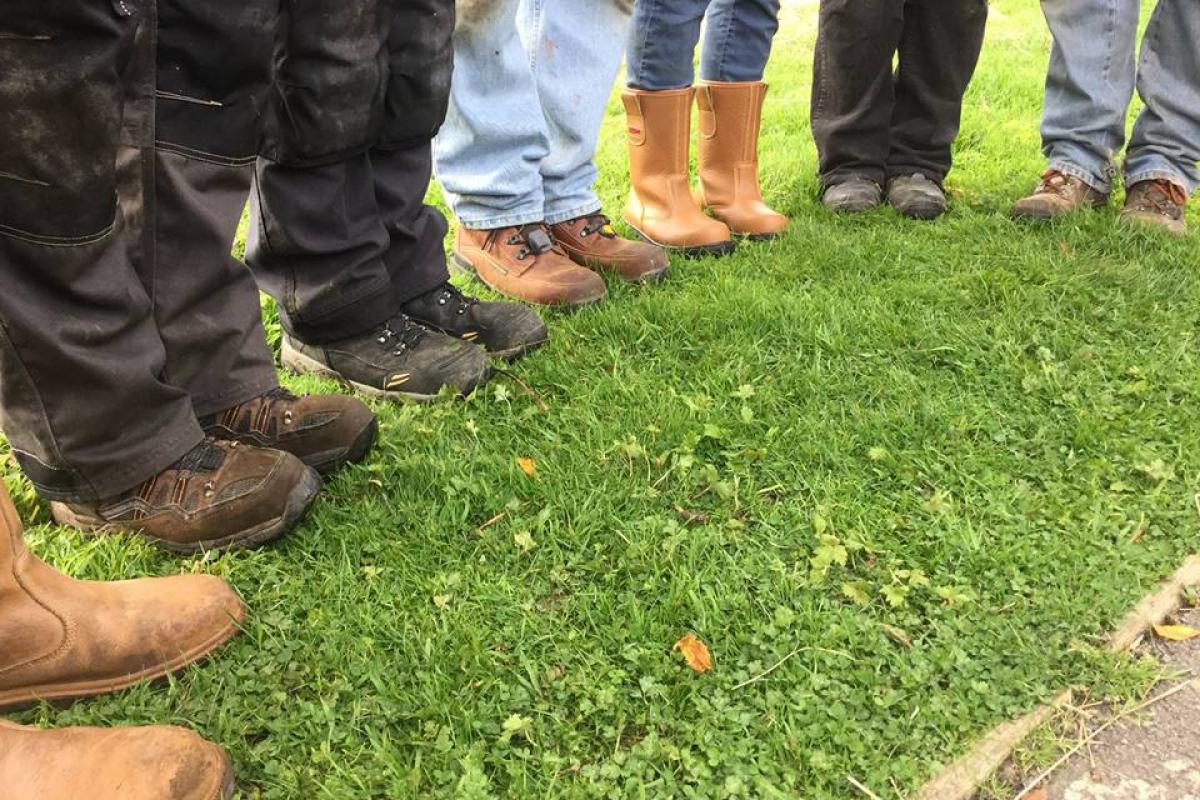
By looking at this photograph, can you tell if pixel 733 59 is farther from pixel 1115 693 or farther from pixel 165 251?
pixel 1115 693

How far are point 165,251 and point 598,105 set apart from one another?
156 centimetres

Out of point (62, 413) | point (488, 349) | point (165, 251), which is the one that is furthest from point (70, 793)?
point (488, 349)

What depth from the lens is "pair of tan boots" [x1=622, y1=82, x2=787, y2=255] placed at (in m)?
2.93

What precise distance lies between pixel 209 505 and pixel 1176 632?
1713 mm

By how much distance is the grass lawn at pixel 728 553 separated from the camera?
1.28 m

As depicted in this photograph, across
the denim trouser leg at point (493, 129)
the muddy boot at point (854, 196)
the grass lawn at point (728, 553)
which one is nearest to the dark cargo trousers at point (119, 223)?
the grass lawn at point (728, 553)

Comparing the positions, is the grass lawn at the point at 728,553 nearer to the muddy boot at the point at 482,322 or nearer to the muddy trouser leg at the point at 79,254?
the muddy boot at the point at 482,322

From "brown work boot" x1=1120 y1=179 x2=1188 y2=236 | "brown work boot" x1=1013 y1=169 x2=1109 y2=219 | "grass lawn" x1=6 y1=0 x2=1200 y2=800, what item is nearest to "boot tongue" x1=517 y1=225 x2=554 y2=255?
"grass lawn" x1=6 y1=0 x2=1200 y2=800

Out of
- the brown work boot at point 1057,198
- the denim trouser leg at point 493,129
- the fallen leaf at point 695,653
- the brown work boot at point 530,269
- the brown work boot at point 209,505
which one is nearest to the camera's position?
the fallen leaf at point 695,653

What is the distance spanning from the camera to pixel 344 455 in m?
1.84

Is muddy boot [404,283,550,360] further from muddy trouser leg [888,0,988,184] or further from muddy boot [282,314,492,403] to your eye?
muddy trouser leg [888,0,988,184]

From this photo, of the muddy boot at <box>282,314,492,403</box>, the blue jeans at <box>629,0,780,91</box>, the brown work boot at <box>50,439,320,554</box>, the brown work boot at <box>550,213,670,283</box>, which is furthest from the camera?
the blue jeans at <box>629,0,780,91</box>

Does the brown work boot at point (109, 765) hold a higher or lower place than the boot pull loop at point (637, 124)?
lower

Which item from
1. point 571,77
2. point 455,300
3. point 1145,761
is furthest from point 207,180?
point 1145,761
